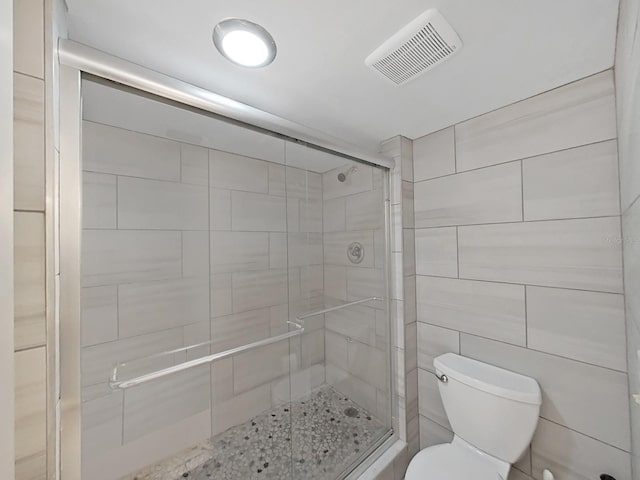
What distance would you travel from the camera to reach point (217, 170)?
139cm

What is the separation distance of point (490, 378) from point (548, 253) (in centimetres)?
61

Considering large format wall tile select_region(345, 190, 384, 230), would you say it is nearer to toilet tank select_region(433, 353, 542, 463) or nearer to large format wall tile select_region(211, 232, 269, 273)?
large format wall tile select_region(211, 232, 269, 273)

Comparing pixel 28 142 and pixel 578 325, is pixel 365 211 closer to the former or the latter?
pixel 578 325

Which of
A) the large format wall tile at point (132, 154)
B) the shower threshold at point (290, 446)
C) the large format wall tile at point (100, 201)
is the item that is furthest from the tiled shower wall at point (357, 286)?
the large format wall tile at point (100, 201)

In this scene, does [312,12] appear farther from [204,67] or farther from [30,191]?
[30,191]

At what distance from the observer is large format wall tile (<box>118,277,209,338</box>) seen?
48.1 inches

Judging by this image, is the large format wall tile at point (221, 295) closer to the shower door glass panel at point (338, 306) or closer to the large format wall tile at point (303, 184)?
the shower door glass panel at point (338, 306)

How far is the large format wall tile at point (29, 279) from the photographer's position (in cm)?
48

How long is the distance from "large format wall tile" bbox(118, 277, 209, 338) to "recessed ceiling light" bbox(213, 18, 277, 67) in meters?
1.08

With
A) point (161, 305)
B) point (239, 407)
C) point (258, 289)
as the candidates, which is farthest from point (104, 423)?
point (258, 289)

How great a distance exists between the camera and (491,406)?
1.05 metres

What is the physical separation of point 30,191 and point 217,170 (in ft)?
3.07

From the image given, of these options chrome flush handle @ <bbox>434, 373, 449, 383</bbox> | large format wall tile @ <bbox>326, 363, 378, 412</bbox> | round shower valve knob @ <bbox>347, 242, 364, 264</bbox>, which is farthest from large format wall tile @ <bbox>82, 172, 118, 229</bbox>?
chrome flush handle @ <bbox>434, 373, 449, 383</bbox>

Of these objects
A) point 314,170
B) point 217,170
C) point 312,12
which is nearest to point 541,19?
point 312,12
